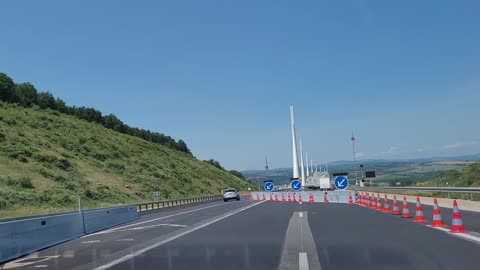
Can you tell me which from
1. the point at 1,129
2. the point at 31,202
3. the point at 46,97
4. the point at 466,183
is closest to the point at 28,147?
the point at 1,129

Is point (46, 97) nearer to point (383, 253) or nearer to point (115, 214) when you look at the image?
point (115, 214)

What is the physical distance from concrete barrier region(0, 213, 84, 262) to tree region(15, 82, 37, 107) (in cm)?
7495

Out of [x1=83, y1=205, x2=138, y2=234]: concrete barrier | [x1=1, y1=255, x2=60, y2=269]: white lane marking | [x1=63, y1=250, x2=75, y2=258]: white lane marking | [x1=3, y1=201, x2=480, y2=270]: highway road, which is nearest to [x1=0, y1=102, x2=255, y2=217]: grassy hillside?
[x1=83, y1=205, x2=138, y2=234]: concrete barrier

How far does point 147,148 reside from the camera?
107 m

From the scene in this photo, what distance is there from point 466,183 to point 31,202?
34.6 m

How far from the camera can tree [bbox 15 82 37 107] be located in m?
90.9

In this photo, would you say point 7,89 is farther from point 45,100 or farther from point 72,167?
point 72,167

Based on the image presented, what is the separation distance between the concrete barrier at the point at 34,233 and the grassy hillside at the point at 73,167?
22.3 meters

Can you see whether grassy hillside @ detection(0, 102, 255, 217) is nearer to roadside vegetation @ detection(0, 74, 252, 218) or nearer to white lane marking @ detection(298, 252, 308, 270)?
roadside vegetation @ detection(0, 74, 252, 218)

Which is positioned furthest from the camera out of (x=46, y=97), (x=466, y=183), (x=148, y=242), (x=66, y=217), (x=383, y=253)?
(x=46, y=97)

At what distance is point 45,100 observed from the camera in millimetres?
99188

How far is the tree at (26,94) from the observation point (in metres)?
90.9

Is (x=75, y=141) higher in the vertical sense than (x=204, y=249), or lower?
higher

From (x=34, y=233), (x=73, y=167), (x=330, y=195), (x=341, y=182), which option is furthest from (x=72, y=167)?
(x=34, y=233)
